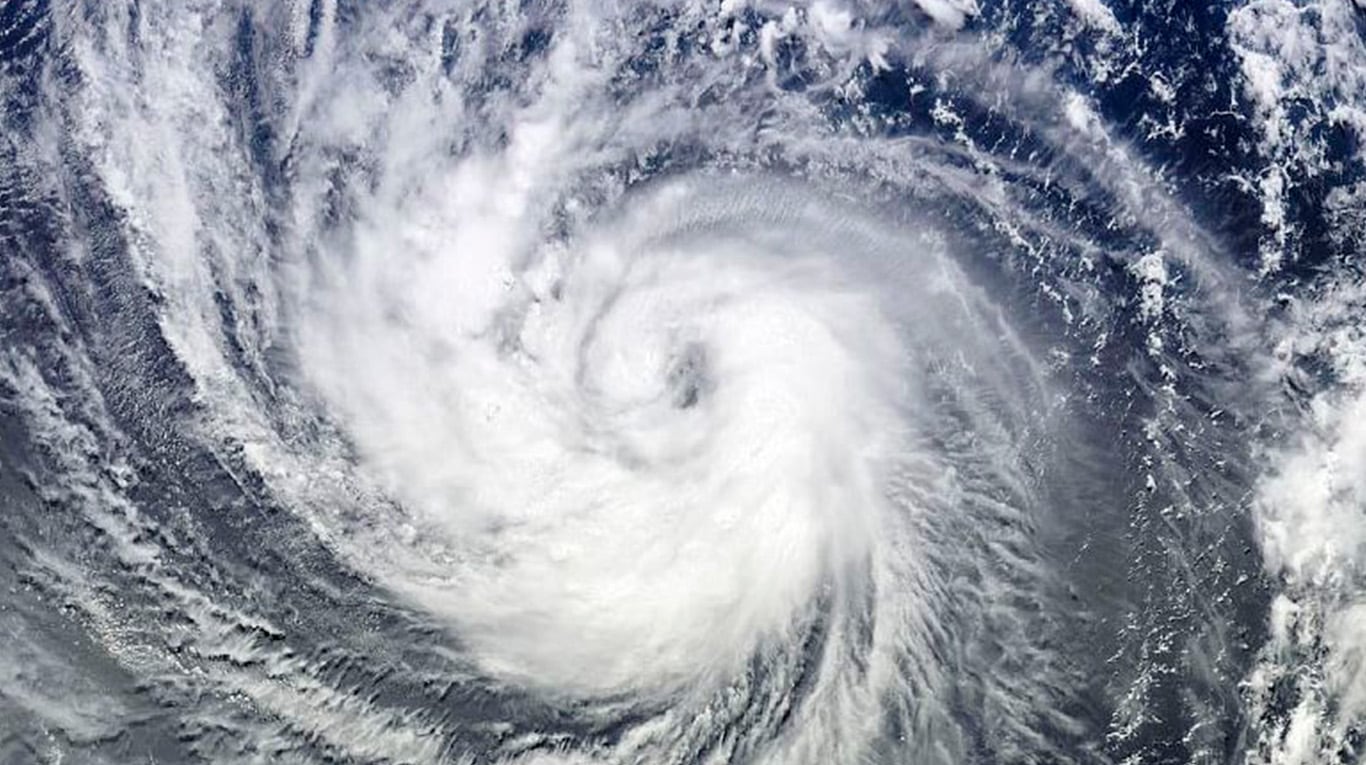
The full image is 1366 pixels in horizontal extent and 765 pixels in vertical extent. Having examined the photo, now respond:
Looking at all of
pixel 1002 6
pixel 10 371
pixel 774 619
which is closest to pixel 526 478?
pixel 774 619

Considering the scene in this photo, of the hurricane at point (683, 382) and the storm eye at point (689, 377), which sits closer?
the hurricane at point (683, 382)

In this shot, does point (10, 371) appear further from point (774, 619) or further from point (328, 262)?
point (774, 619)

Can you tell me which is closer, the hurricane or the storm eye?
the hurricane
